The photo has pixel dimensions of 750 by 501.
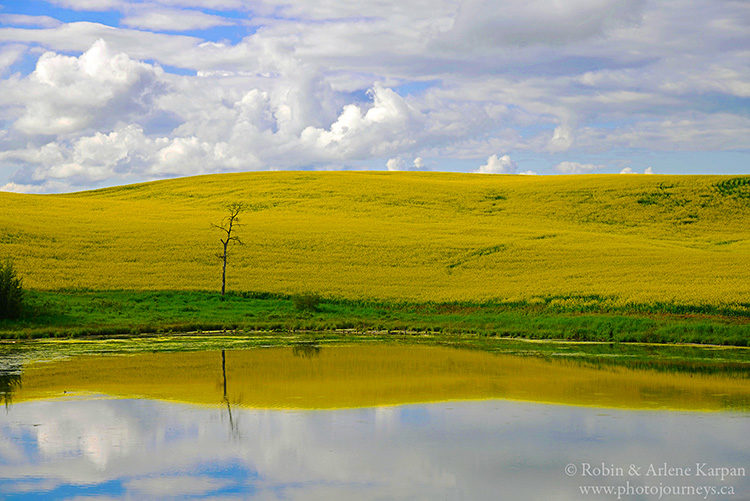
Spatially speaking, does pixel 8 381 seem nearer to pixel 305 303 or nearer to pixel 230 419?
pixel 230 419

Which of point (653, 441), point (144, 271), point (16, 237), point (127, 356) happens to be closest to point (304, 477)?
point (653, 441)

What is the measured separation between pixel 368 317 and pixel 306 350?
39.6 feet

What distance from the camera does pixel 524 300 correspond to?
40.1 m

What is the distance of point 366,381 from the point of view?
68.5 feet

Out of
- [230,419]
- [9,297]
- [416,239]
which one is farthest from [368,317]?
[230,419]

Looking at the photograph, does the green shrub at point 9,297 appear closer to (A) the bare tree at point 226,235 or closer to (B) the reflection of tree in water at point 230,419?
(A) the bare tree at point 226,235

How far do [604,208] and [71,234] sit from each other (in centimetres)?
4101

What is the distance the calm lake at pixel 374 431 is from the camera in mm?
11133

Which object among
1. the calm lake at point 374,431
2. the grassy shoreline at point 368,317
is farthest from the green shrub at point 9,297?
the calm lake at point 374,431

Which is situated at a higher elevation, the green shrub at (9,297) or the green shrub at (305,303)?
the green shrub at (9,297)

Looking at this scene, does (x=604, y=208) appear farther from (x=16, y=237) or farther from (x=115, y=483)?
(x=115, y=483)

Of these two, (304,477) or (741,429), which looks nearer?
(304,477)

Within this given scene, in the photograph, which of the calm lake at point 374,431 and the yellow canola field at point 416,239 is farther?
the yellow canola field at point 416,239

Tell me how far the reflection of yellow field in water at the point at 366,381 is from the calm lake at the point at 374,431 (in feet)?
0.23
